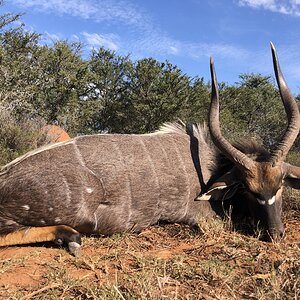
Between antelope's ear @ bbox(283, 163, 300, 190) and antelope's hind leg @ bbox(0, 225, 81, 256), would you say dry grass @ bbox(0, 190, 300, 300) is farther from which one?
antelope's ear @ bbox(283, 163, 300, 190)

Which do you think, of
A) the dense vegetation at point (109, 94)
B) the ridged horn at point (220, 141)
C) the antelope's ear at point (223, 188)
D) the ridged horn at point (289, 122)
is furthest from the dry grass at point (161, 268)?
the dense vegetation at point (109, 94)

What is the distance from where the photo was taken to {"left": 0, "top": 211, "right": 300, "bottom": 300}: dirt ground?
245 cm

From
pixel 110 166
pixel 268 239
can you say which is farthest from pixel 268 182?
pixel 110 166

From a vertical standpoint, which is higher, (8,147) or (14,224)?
(14,224)

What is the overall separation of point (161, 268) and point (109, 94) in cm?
1643

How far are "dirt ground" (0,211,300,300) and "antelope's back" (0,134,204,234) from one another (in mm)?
238

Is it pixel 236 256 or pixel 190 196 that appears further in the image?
pixel 190 196

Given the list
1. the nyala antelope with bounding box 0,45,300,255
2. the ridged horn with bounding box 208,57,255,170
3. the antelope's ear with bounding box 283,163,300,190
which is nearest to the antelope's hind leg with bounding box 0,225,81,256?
the nyala antelope with bounding box 0,45,300,255

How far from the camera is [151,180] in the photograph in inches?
161

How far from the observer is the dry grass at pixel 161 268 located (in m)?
2.45

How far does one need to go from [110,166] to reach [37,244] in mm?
982

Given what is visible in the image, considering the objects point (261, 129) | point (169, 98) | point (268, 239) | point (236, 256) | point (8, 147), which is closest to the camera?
point (236, 256)

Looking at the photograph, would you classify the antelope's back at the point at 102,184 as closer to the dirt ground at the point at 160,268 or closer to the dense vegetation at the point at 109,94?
the dirt ground at the point at 160,268

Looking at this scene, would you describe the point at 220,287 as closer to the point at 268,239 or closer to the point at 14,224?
the point at 268,239
